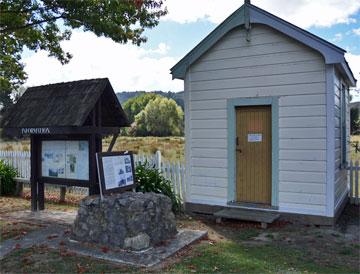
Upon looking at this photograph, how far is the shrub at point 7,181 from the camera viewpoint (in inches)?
468

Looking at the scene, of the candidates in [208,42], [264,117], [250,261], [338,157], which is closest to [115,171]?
[250,261]

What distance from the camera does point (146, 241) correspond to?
6.00 metres

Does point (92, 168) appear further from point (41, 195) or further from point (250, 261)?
point (250, 261)

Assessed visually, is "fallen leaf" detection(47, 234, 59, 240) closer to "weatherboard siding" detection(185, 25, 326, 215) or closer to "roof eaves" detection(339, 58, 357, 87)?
"weatherboard siding" detection(185, 25, 326, 215)

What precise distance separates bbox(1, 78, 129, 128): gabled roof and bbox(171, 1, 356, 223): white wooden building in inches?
72.0

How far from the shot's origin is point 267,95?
26.8 ft

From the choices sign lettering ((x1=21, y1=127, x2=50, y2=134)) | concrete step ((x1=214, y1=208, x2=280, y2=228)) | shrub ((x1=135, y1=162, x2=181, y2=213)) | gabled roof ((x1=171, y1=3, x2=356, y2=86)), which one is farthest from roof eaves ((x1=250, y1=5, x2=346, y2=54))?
sign lettering ((x1=21, y1=127, x2=50, y2=134))

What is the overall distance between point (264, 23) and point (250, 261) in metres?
4.80

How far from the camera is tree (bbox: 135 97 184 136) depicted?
227 feet

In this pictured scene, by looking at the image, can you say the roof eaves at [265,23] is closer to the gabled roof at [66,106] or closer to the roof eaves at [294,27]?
the roof eaves at [294,27]

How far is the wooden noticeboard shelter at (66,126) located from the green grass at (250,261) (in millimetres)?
2632

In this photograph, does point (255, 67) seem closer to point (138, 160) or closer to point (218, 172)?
point (218, 172)

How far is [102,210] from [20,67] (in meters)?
8.95

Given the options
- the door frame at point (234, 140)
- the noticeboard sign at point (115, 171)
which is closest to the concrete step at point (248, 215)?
the door frame at point (234, 140)
